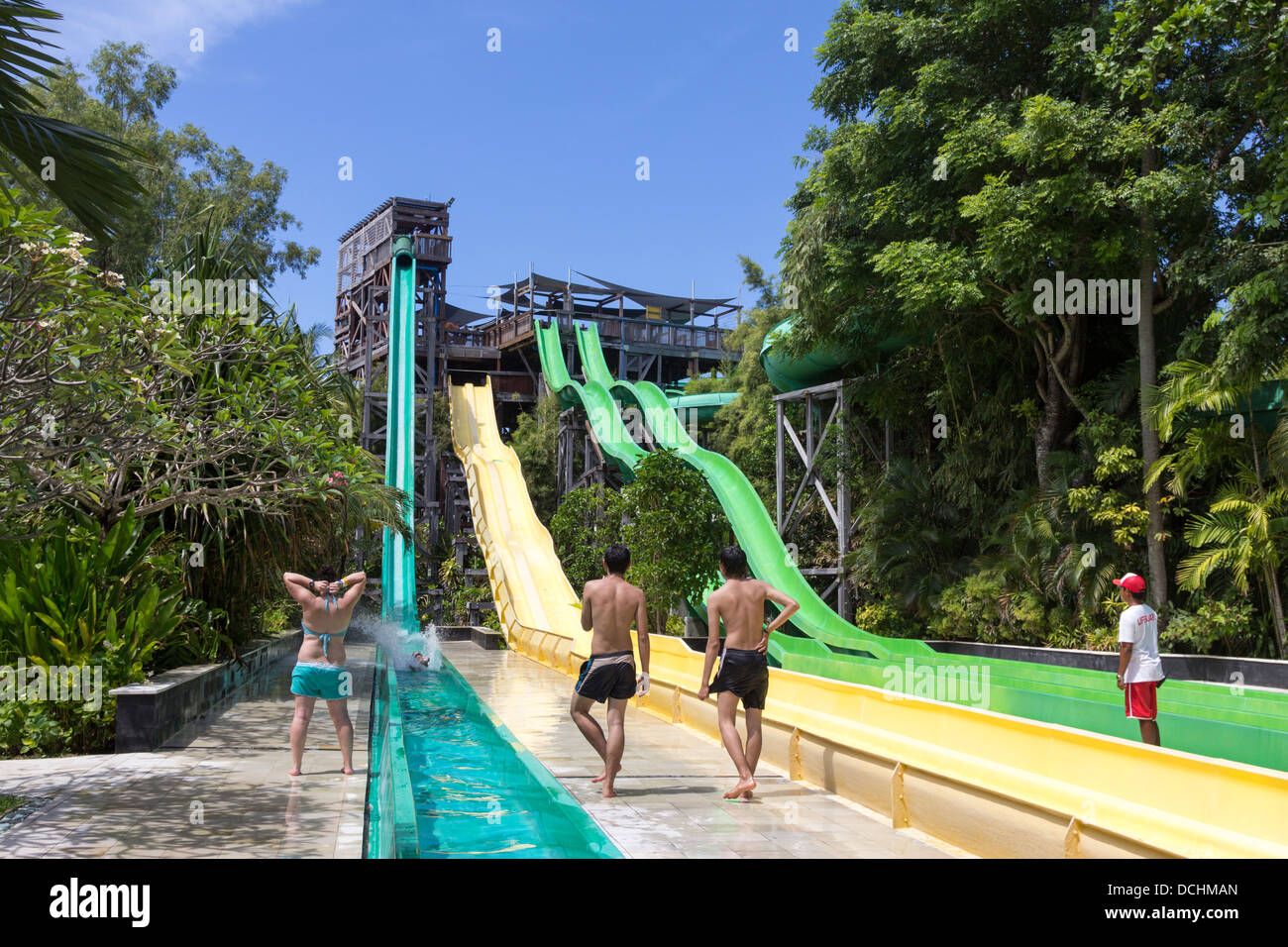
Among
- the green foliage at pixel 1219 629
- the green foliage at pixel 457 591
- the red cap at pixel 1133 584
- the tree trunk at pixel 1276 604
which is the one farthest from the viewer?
the green foliage at pixel 457 591

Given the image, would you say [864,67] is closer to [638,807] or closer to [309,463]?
[309,463]

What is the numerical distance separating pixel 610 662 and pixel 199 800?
248 centimetres

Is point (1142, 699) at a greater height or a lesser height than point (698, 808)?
greater

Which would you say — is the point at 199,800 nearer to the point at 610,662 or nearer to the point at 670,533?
the point at 610,662

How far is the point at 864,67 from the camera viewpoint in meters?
18.2

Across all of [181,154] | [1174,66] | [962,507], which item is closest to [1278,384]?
[1174,66]

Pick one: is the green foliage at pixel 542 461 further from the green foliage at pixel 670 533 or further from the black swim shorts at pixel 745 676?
the black swim shorts at pixel 745 676

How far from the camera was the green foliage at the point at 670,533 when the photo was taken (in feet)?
54.3

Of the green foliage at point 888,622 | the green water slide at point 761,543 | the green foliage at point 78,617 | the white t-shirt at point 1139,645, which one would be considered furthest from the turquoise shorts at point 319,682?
the green foliage at point 888,622

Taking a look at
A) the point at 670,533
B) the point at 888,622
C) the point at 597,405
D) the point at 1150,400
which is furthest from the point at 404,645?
the point at 1150,400

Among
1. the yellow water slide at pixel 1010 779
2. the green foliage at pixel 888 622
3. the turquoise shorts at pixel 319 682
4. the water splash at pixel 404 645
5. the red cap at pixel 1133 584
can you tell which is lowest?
the water splash at pixel 404 645

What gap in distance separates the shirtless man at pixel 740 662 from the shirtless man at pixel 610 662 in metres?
0.49

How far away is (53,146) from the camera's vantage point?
5.66 m
